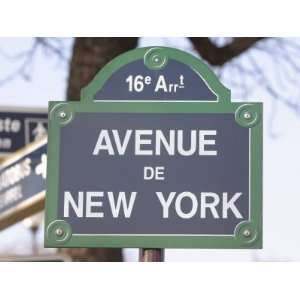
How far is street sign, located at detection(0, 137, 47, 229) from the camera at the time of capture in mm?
2969

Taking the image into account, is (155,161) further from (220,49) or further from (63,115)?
(220,49)

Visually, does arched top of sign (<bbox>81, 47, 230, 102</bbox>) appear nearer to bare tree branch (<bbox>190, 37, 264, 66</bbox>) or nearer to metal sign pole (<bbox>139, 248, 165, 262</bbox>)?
metal sign pole (<bbox>139, 248, 165, 262</bbox>)

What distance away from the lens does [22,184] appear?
3113mm

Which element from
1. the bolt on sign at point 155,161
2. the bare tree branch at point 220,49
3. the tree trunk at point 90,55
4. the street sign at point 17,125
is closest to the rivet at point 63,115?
the bolt on sign at point 155,161

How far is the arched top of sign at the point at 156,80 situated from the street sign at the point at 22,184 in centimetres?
68

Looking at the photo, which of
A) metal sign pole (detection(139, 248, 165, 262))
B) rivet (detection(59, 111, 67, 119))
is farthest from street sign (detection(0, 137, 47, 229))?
metal sign pole (detection(139, 248, 165, 262))

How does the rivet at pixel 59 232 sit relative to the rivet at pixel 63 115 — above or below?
below

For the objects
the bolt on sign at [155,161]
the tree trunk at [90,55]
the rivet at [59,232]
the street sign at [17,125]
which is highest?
the tree trunk at [90,55]

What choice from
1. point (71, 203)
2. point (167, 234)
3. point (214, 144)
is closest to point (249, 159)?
point (214, 144)

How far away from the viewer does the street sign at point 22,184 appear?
2.97 m

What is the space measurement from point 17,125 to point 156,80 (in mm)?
1104

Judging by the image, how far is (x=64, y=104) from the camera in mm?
2225

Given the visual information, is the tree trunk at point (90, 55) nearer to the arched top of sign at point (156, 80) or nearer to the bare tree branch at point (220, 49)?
the bare tree branch at point (220, 49)

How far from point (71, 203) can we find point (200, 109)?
35 cm
